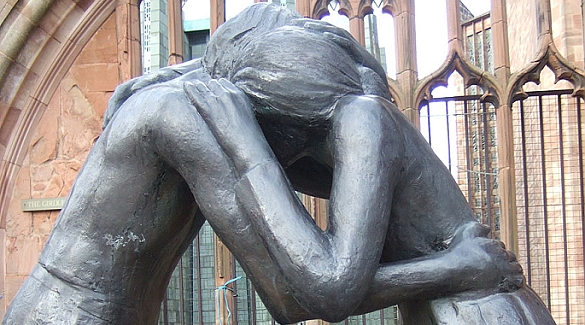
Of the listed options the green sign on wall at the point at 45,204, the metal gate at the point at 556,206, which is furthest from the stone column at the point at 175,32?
the metal gate at the point at 556,206

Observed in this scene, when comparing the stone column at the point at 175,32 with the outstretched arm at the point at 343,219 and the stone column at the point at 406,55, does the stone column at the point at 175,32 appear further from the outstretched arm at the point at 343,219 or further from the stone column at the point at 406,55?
the outstretched arm at the point at 343,219

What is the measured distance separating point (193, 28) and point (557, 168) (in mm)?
3236

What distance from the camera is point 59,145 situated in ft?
17.2

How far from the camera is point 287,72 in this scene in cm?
125

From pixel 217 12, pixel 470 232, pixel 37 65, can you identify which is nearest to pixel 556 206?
pixel 217 12

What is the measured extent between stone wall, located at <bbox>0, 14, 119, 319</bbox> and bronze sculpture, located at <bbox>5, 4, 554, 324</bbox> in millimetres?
4028

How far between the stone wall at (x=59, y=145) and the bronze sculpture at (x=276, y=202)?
13.2 ft

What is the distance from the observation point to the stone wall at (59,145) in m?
5.14

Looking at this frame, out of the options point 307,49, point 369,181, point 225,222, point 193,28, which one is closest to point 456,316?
point 369,181

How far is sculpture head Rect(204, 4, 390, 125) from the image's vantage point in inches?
49.2

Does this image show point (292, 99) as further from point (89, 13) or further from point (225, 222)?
point (89, 13)

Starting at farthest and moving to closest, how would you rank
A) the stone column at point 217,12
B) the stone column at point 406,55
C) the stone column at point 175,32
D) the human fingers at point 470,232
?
the stone column at point 217,12 → the stone column at point 175,32 → the stone column at point 406,55 → the human fingers at point 470,232

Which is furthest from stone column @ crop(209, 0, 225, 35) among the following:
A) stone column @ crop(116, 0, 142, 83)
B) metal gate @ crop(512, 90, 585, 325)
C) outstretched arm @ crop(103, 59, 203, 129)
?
outstretched arm @ crop(103, 59, 203, 129)

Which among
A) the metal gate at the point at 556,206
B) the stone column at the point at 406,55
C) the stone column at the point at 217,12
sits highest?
the stone column at the point at 217,12
